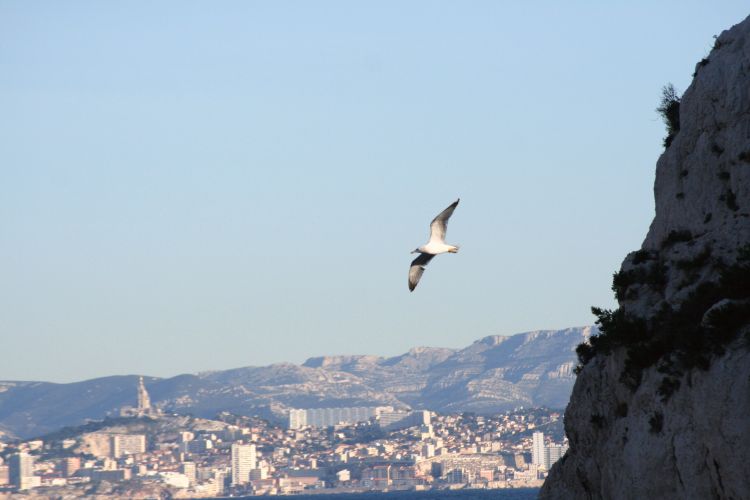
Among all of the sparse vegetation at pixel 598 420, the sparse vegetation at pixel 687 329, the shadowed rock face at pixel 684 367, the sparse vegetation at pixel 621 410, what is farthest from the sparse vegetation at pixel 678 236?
the sparse vegetation at pixel 598 420

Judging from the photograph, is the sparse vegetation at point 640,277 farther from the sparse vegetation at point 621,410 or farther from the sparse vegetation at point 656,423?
the sparse vegetation at point 656,423

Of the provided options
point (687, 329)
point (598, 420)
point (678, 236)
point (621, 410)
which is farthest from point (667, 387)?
point (678, 236)

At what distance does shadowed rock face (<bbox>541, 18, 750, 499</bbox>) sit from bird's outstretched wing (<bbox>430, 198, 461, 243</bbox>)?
572cm

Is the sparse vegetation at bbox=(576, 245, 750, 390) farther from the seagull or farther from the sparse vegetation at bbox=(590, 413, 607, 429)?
the seagull

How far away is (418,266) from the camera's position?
47000mm

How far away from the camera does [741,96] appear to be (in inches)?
1815

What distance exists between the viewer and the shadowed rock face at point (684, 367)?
38.2 m

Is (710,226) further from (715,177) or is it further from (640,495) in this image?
(640,495)

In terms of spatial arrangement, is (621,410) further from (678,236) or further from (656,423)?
(678,236)

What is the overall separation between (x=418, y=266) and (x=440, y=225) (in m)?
2.50

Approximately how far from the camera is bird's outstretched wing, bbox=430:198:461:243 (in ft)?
144

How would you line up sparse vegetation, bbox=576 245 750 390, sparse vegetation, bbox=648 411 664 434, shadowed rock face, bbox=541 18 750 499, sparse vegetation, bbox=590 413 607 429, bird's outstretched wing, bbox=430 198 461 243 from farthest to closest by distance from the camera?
sparse vegetation, bbox=590 413 607 429 < bird's outstretched wing, bbox=430 198 461 243 < sparse vegetation, bbox=648 411 664 434 < sparse vegetation, bbox=576 245 750 390 < shadowed rock face, bbox=541 18 750 499

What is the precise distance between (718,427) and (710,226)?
945cm

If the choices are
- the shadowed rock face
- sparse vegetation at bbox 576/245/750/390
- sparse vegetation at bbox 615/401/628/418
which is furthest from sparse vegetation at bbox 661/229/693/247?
sparse vegetation at bbox 615/401/628/418
